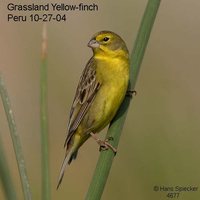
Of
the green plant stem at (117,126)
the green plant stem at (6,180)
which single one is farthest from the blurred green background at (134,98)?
the green plant stem at (6,180)

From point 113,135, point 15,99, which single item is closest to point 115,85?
point 113,135

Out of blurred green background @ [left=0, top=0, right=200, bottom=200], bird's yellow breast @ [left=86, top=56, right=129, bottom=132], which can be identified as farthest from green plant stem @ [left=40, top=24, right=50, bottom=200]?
blurred green background @ [left=0, top=0, right=200, bottom=200]

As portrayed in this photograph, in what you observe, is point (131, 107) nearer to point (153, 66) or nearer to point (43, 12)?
point (153, 66)

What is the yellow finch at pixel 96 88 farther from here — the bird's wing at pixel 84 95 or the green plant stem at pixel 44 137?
the green plant stem at pixel 44 137

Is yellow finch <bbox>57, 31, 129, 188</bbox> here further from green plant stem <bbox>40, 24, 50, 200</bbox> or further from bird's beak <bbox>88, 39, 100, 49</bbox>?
green plant stem <bbox>40, 24, 50, 200</bbox>

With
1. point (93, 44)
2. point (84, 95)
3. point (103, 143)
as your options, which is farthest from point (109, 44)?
point (103, 143)

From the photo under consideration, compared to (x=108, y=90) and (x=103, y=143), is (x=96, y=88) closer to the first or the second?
(x=108, y=90)
